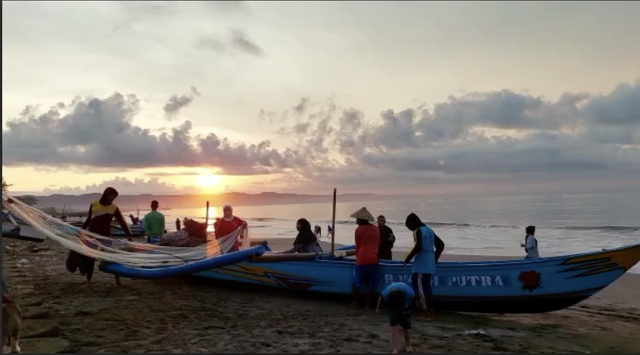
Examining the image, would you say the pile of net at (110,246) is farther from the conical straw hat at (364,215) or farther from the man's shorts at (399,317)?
the man's shorts at (399,317)

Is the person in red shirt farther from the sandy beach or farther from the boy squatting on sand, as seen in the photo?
the boy squatting on sand

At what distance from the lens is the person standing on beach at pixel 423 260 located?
26.2 feet

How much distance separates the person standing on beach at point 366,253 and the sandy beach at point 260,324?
553 millimetres

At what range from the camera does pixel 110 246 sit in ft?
30.7

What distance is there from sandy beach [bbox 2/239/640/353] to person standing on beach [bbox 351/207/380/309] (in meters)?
0.55

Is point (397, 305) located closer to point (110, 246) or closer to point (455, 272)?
point (455, 272)

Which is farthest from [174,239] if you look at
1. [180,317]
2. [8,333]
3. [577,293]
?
[577,293]

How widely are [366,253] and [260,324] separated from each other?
2.31m

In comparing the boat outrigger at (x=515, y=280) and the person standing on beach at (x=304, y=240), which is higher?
the person standing on beach at (x=304, y=240)

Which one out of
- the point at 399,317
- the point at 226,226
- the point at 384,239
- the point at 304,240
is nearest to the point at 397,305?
the point at 399,317

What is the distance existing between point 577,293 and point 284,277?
17.1ft

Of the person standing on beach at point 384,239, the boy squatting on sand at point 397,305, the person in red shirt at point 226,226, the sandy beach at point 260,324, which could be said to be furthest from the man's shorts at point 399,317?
the person in red shirt at point 226,226

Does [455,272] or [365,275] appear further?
[365,275]

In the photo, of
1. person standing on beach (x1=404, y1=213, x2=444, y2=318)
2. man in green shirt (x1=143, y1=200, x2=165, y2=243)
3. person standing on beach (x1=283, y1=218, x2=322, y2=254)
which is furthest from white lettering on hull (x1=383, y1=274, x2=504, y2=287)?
man in green shirt (x1=143, y1=200, x2=165, y2=243)
